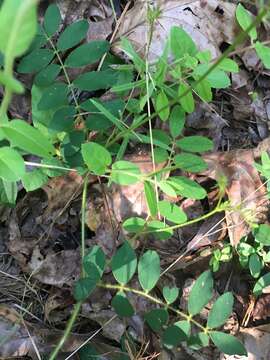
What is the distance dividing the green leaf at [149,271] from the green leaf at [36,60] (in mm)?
678

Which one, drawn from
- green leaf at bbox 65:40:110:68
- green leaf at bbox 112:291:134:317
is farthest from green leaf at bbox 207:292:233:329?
green leaf at bbox 65:40:110:68

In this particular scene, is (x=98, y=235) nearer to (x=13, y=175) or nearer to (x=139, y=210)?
(x=139, y=210)

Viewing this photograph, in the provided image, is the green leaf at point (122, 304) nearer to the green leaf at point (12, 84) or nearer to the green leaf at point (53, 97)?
the green leaf at point (53, 97)

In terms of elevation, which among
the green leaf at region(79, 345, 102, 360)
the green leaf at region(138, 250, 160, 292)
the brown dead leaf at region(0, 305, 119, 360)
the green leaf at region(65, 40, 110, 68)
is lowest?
the green leaf at region(79, 345, 102, 360)

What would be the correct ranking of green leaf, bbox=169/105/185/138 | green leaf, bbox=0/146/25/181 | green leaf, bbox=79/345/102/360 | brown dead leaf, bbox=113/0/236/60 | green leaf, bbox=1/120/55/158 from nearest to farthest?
green leaf, bbox=1/120/55/158 → green leaf, bbox=0/146/25/181 → green leaf, bbox=169/105/185/138 → green leaf, bbox=79/345/102/360 → brown dead leaf, bbox=113/0/236/60

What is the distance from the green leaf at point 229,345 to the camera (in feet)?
4.86

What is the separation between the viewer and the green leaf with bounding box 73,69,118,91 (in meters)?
1.60

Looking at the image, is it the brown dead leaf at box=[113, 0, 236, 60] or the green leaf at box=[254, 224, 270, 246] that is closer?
the green leaf at box=[254, 224, 270, 246]

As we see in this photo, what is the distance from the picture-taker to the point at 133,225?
1614 mm

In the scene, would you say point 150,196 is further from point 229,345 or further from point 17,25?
point 17,25

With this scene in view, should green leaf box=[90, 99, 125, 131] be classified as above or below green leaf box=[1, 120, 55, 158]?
below

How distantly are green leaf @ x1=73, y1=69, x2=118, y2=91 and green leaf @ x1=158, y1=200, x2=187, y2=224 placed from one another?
1.33ft

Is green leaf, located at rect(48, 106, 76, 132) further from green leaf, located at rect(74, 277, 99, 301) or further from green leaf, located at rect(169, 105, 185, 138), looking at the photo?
green leaf, located at rect(74, 277, 99, 301)

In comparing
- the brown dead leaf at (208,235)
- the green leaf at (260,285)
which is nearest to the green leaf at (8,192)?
the brown dead leaf at (208,235)
